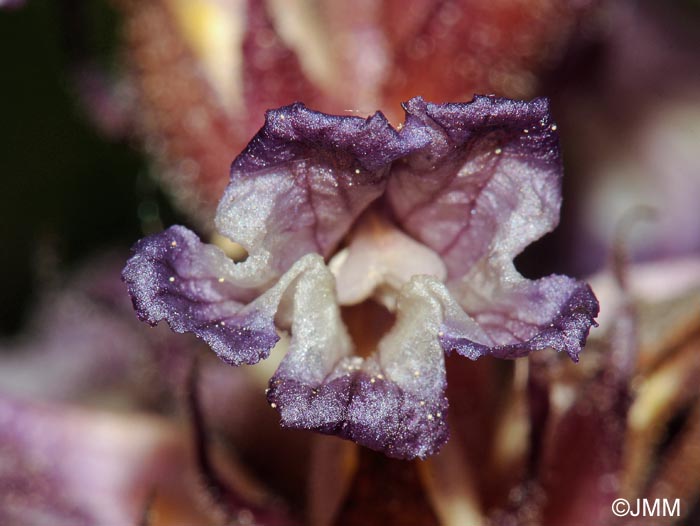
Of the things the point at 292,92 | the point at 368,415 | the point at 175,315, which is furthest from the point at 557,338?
the point at 292,92

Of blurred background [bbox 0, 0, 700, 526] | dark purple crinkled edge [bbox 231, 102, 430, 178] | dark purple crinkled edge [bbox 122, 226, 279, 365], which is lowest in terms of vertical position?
dark purple crinkled edge [bbox 122, 226, 279, 365]

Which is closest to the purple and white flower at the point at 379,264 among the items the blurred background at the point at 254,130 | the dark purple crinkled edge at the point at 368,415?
the dark purple crinkled edge at the point at 368,415

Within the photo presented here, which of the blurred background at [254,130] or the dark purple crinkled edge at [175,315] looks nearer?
the dark purple crinkled edge at [175,315]

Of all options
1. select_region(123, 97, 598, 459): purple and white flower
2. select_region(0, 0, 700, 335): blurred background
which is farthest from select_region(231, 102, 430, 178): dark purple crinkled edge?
select_region(0, 0, 700, 335): blurred background

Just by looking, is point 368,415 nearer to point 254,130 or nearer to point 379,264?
point 379,264

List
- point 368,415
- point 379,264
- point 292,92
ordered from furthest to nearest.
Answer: point 292,92 → point 379,264 → point 368,415

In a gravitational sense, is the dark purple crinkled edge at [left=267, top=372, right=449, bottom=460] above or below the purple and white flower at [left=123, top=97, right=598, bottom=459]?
below

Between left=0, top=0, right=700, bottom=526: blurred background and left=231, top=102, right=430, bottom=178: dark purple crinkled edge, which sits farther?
left=0, top=0, right=700, bottom=526: blurred background

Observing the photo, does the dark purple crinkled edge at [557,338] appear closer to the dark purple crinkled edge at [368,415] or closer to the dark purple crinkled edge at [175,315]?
the dark purple crinkled edge at [368,415]

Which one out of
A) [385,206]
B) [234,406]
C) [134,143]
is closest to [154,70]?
[134,143]

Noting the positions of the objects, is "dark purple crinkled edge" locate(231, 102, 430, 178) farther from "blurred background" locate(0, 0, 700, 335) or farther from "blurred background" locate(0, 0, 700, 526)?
"blurred background" locate(0, 0, 700, 335)
